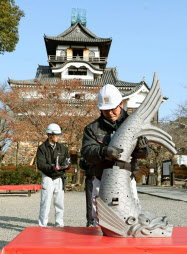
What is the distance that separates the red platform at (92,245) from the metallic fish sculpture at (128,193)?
0.21ft

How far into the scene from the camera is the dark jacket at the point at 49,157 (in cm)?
516

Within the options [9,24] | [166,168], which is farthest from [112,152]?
[166,168]

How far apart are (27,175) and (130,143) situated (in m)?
16.1

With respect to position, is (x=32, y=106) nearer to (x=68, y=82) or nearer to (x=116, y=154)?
A: (x=68, y=82)

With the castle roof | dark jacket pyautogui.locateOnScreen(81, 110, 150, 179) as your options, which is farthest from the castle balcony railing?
dark jacket pyautogui.locateOnScreen(81, 110, 150, 179)

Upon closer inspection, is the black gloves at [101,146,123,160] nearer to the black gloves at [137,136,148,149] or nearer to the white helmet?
the black gloves at [137,136,148,149]

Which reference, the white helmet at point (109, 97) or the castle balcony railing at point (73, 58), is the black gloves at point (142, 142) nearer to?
the white helmet at point (109, 97)

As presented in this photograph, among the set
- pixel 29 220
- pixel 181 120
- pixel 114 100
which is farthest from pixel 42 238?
pixel 181 120

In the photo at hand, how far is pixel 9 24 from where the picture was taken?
1255cm

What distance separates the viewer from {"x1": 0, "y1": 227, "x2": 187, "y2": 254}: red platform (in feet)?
5.60

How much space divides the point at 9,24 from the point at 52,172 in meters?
9.11

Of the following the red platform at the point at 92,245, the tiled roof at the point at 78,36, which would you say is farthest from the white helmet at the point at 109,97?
the tiled roof at the point at 78,36

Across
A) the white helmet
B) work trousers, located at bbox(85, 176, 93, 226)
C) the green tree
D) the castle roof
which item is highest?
the castle roof

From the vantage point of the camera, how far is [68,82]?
59.0ft
